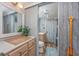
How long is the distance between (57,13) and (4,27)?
72 cm

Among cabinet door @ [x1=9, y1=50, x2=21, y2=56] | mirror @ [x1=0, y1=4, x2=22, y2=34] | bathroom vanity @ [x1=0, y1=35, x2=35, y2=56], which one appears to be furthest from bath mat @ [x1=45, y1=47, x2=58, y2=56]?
mirror @ [x1=0, y1=4, x2=22, y2=34]

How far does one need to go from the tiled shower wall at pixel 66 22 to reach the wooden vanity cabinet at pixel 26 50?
0.38m

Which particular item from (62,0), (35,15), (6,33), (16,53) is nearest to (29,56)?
(16,53)

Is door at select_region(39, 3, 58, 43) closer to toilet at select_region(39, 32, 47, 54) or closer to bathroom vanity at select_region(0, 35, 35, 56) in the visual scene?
toilet at select_region(39, 32, 47, 54)

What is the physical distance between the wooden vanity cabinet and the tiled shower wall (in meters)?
0.38

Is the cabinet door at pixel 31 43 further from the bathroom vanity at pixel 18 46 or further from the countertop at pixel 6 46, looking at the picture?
the countertop at pixel 6 46

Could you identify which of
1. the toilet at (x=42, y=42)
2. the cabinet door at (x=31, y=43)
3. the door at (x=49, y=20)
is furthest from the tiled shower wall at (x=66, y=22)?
the cabinet door at (x=31, y=43)

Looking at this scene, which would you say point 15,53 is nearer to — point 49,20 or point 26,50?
point 26,50

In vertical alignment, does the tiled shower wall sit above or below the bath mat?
above

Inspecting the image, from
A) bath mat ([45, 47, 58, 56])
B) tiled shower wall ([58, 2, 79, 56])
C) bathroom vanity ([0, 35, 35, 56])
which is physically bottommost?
bath mat ([45, 47, 58, 56])

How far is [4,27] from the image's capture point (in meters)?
1.79

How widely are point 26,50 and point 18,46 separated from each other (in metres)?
0.13

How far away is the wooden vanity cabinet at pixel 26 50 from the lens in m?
1.75

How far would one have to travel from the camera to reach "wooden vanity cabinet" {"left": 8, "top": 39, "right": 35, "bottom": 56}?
1754 mm
